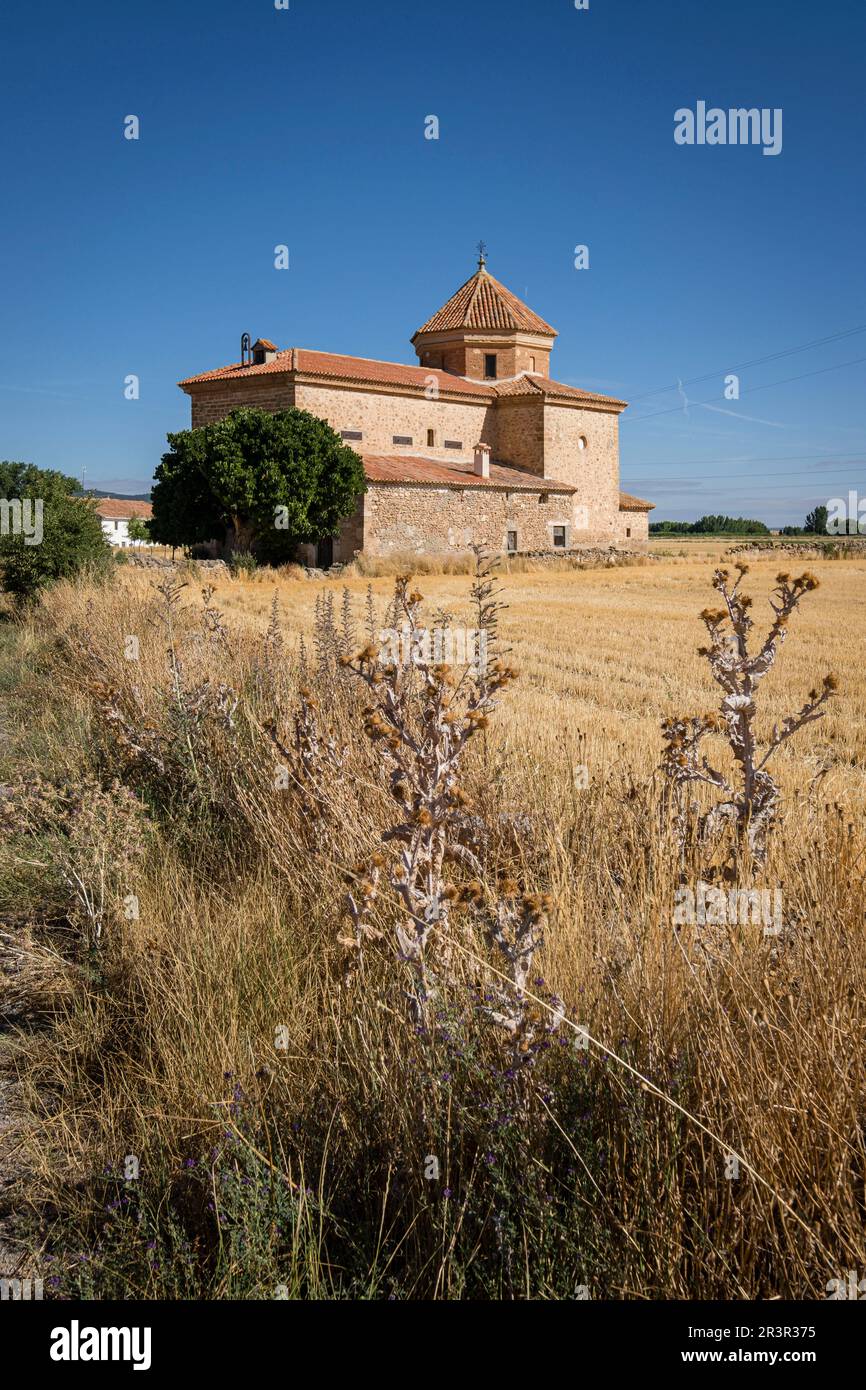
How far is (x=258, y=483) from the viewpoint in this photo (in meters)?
31.2

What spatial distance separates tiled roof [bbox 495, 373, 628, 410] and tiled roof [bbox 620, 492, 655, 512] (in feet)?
16.6

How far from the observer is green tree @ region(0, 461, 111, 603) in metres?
15.0

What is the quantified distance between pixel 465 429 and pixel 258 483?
51.1 ft

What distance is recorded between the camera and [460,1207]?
202 cm

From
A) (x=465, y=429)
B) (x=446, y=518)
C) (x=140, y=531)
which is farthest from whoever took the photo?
(x=140, y=531)

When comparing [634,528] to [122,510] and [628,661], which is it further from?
[122,510]

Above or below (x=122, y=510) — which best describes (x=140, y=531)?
below

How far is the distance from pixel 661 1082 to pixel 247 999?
4.71ft

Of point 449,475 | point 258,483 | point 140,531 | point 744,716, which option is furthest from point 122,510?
point 744,716

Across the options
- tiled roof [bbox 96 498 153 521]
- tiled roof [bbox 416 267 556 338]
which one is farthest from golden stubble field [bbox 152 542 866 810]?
tiled roof [bbox 96 498 153 521]

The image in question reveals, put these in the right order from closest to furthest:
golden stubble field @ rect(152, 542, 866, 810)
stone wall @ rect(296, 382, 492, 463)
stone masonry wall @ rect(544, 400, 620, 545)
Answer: golden stubble field @ rect(152, 542, 866, 810)
stone wall @ rect(296, 382, 492, 463)
stone masonry wall @ rect(544, 400, 620, 545)

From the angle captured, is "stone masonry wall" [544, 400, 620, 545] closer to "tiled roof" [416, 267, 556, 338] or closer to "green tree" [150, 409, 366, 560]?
"tiled roof" [416, 267, 556, 338]
